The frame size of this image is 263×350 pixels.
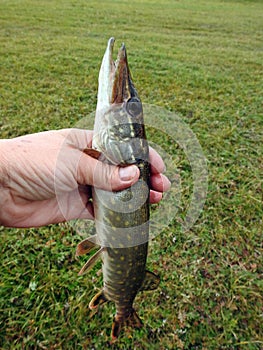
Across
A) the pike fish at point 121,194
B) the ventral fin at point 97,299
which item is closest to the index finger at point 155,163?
the pike fish at point 121,194

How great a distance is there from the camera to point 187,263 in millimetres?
2639

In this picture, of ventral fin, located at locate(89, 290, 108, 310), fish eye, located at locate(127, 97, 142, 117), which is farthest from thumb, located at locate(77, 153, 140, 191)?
ventral fin, located at locate(89, 290, 108, 310)

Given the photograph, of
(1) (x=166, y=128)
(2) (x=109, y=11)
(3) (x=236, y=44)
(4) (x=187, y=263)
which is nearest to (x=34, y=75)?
(1) (x=166, y=128)

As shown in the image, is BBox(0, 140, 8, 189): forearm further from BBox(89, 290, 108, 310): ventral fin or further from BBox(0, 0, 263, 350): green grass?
BBox(0, 0, 263, 350): green grass

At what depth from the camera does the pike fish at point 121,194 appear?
1411 mm

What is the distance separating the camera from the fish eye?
144 centimetres

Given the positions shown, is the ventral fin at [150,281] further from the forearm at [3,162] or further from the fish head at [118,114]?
the forearm at [3,162]

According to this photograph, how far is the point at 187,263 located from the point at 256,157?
174 centimetres

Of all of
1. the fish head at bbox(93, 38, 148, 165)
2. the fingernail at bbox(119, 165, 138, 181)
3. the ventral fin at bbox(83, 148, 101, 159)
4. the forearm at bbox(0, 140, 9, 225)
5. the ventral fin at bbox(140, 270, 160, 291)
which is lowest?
the ventral fin at bbox(140, 270, 160, 291)

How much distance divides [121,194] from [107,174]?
0.12m

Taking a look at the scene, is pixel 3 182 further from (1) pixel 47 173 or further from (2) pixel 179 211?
(2) pixel 179 211

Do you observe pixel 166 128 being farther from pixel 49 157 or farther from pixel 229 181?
pixel 49 157

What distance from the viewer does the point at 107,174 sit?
1.46 meters

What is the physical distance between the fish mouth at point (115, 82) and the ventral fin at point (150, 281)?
89cm
